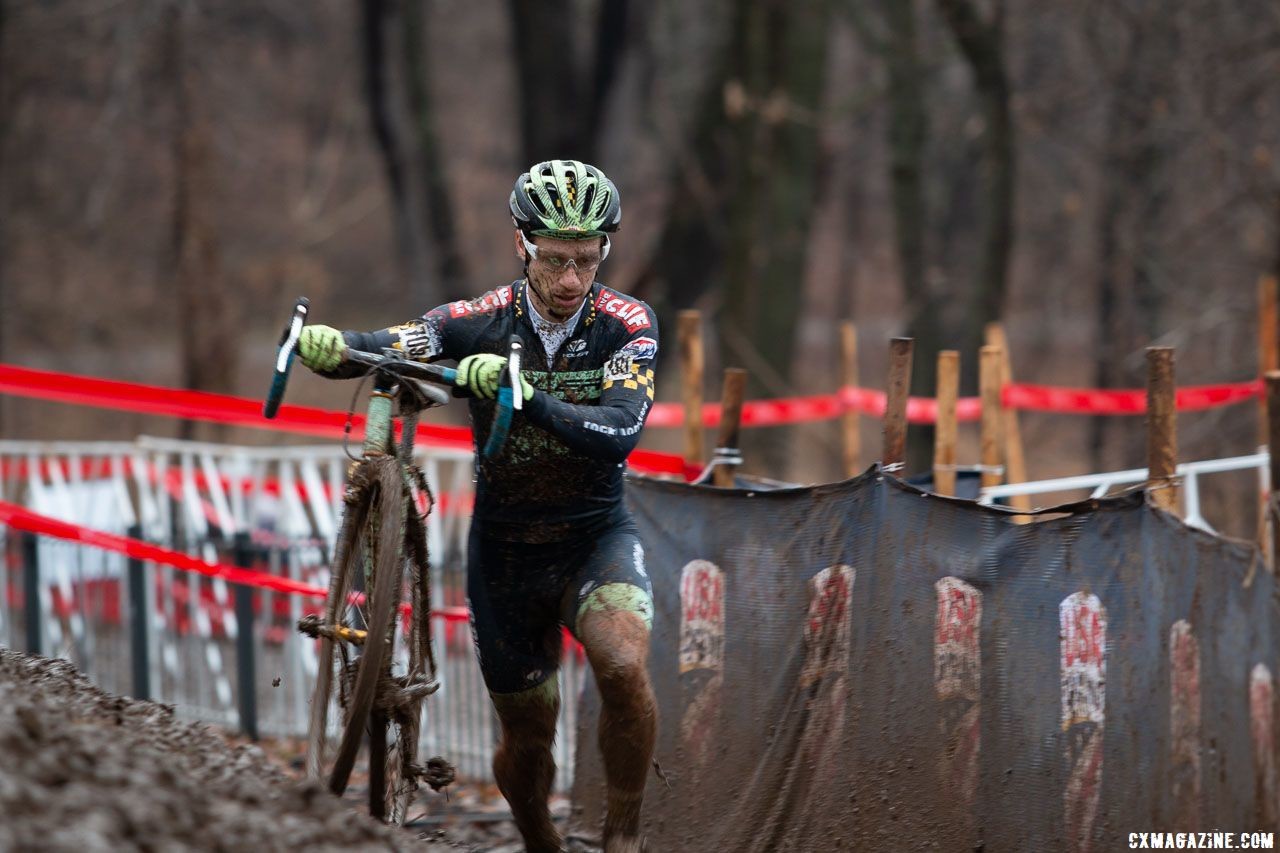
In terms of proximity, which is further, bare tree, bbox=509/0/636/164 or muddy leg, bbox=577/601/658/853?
bare tree, bbox=509/0/636/164

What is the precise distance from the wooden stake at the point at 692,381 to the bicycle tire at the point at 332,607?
310 centimetres

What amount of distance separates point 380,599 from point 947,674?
2.16 meters

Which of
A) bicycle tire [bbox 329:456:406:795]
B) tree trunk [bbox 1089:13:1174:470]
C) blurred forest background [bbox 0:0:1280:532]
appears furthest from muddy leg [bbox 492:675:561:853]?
tree trunk [bbox 1089:13:1174:470]

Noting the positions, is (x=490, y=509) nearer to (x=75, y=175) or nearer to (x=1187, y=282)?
(x=1187, y=282)

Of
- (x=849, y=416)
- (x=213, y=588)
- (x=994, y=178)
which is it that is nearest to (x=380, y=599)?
(x=213, y=588)

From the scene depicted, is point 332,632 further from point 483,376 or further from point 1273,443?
point 1273,443

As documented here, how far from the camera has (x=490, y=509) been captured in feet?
18.1

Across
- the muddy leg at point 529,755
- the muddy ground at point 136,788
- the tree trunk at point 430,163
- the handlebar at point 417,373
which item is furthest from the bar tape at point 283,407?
the tree trunk at point 430,163

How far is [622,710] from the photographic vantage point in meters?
5.30

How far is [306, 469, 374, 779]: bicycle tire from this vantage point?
16.7 ft

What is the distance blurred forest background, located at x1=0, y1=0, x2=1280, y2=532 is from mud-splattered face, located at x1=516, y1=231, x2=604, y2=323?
1183 centimetres

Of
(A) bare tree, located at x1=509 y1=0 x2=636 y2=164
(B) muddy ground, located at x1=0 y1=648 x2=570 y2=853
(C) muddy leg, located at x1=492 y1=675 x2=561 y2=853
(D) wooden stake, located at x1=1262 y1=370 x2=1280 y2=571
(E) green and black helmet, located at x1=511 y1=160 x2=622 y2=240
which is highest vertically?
(A) bare tree, located at x1=509 y1=0 x2=636 y2=164

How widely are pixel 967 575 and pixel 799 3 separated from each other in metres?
13.3

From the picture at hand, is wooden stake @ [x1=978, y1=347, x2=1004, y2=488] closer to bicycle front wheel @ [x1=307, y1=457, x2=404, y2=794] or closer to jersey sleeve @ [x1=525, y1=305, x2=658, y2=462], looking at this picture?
jersey sleeve @ [x1=525, y1=305, x2=658, y2=462]
